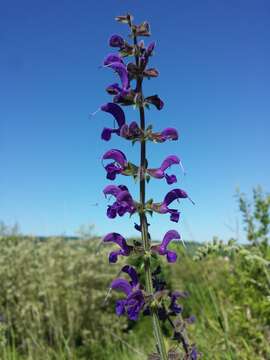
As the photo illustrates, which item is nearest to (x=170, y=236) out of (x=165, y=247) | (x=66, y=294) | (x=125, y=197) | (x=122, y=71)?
(x=165, y=247)

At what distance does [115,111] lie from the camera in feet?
7.07

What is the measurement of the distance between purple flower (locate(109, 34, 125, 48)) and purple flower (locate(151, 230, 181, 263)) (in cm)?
92

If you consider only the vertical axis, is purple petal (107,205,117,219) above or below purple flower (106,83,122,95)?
below

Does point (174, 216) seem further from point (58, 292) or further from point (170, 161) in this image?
point (58, 292)

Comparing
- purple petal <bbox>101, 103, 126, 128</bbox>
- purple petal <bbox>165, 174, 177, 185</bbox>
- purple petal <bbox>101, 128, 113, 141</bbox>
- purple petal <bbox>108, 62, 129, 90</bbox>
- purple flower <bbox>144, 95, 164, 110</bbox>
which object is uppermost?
purple petal <bbox>108, 62, 129, 90</bbox>

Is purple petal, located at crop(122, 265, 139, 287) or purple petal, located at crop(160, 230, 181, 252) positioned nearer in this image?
purple petal, located at crop(122, 265, 139, 287)

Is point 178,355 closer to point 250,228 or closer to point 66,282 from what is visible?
point 250,228

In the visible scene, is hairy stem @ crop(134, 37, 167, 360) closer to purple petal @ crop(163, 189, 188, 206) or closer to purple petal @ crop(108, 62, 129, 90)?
purple petal @ crop(108, 62, 129, 90)

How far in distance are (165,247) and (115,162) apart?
0.46m

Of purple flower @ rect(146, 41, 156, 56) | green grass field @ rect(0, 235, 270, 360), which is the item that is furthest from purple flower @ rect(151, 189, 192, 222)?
green grass field @ rect(0, 235, 270, 360)

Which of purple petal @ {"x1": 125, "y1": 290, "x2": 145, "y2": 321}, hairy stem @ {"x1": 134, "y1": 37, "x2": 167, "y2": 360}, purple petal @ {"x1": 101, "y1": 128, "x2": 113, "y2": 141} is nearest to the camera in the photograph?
hairy stem @ {"x1": 134, "y1": 37, "x2": 167, "y2": 360}

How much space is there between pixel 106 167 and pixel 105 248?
298 inches

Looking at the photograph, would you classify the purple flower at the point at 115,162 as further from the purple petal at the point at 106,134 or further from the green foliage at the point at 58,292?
the green foliage at the point at 58,292

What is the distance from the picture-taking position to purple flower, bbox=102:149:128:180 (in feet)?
6.58
